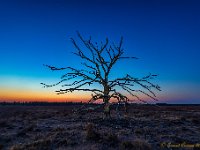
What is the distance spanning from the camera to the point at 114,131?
20.2 m

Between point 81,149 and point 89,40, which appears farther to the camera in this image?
point 89,40

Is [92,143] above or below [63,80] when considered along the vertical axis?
below

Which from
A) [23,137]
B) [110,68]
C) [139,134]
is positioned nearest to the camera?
[139,134]

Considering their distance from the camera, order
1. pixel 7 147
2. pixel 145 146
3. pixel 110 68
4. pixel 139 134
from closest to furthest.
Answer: pixel 145 146, pixel 7 147, pixel 139 134, pixel 110 68

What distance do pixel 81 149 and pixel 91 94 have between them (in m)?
9.50

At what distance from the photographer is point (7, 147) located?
59.6 ft

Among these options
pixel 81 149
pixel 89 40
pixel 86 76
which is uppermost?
pixel 89 40

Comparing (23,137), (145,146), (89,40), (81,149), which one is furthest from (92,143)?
(89,40)

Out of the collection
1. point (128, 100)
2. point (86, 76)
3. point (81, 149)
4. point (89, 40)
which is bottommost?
point (81, 149)

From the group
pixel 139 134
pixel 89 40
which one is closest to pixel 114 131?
pixel 139 134

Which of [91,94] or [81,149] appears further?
[91,94]

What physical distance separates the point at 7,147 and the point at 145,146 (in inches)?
290

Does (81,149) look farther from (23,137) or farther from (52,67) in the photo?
(52,67)

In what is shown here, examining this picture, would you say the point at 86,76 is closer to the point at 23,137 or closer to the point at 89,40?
the point at 89,40
